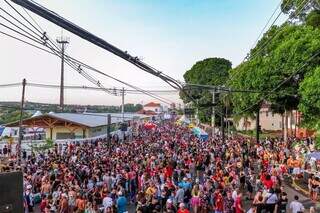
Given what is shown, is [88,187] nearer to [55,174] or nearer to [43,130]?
[55,174]

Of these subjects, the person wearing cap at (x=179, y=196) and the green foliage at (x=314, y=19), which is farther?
the green foliage at (x=314, y=19)

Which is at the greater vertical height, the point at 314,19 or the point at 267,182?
the point at 314,19

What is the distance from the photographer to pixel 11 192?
5816 mm

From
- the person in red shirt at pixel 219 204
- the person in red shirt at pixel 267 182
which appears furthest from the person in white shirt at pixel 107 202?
the person in red shirt at pixel 267 182

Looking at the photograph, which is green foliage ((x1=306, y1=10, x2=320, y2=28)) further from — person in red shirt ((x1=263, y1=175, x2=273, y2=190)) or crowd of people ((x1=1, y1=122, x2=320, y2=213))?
person in red shirt ((x1=263, y1=175, x2=273, y2=190))

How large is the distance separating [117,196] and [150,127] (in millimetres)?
48736

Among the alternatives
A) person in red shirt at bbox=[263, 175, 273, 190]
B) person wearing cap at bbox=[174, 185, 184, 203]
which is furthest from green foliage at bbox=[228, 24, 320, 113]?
person wearing cap at bbox=[174, 185, 184, 203]

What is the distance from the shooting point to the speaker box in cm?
571

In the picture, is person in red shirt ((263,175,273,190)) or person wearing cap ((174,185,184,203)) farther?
person in red shirt ((263,175,273,190))

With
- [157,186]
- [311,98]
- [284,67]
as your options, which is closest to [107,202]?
[157,186]

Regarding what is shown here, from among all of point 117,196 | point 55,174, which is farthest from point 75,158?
point 117,196

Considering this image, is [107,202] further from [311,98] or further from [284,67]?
[284,67]

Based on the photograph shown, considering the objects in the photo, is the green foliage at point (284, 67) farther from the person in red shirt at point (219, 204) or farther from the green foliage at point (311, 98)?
the person in red shirt at point (219, 204)

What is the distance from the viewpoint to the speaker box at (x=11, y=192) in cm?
571
